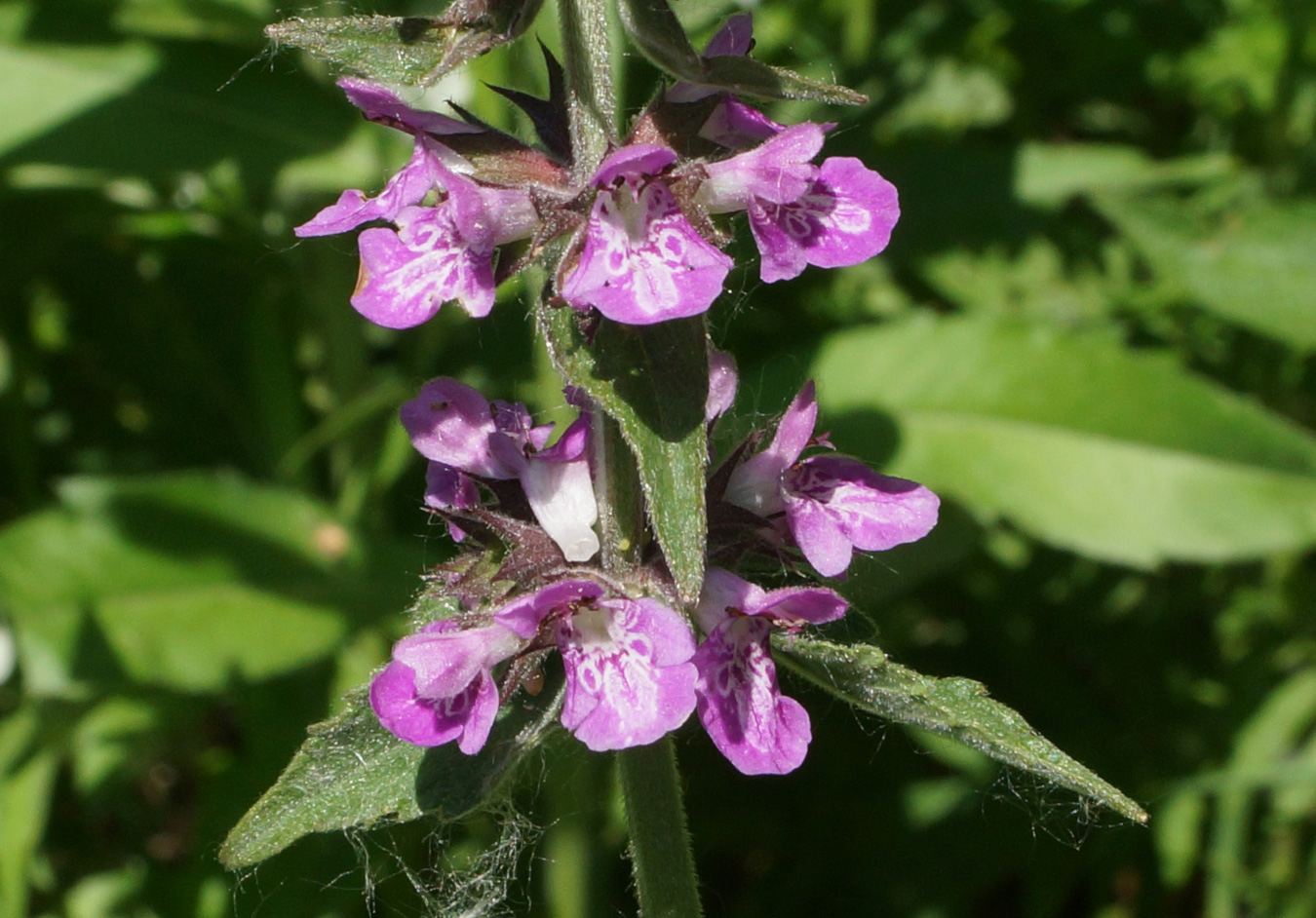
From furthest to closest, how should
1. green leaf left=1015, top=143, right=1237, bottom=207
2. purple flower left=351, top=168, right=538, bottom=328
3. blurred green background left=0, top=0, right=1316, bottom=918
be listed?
green leaf left=1015, top=143, right=1237, bottom=207 < blurred green background left=0, top=0, right=1316, bottom=918 < purple flower left=351, top=168, right=538, bottom=328

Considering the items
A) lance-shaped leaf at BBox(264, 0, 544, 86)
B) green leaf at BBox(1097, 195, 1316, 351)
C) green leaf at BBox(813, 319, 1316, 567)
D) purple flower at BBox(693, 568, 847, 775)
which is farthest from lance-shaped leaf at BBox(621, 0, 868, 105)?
green leaf at BBox(1097, 195, 1316, 351)

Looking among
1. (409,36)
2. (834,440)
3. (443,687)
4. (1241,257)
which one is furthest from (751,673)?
(1241,257)

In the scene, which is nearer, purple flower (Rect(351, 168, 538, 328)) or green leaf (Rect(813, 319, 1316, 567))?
purple flower (Rect(351, 168, 538, 328))

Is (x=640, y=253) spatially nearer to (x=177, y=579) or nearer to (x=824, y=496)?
(x=824, y=496)

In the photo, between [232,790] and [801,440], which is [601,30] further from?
[232,790]

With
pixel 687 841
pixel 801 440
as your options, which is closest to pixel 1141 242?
pixel 801 440

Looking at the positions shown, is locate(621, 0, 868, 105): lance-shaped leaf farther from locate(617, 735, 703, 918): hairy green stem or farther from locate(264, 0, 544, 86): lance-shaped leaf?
locate(617, 735, 703, 918): hairy green stem

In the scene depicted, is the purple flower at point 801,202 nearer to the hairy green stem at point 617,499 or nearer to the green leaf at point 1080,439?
the hairy green stem at point 617,499
